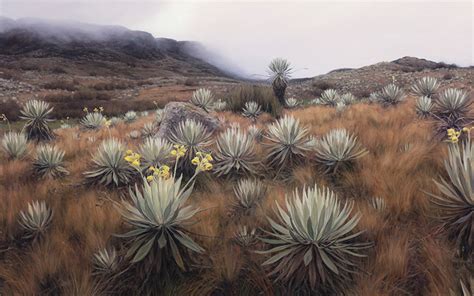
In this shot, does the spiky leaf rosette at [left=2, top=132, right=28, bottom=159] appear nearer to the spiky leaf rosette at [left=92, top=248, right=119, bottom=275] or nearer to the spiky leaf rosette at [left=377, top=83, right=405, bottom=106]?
the spiky leaf rosette at [left=92, top=248, right=119, bottom=275]

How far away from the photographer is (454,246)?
8.90ft

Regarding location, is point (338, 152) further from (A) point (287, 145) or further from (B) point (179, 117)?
(B) point (179, 117)

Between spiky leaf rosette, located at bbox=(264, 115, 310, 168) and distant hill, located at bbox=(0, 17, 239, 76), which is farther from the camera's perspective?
distant hill, located at bbox=(0, 17, 239, 76)

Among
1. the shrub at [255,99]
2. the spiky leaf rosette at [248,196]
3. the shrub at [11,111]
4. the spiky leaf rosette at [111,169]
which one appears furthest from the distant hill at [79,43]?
the spiky leaf rosette at [248,196]

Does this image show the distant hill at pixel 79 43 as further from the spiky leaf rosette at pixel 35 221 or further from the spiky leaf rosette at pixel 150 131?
the spiky leaf rosette at pixel 35 221

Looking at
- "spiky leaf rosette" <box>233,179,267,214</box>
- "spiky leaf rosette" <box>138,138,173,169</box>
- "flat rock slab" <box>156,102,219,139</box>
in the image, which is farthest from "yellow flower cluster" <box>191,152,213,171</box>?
"flat rock slab" <box>156,102,219,139</box>

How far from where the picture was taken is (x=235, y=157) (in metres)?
5.26

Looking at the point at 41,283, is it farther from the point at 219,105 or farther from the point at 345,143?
the point at 219,105

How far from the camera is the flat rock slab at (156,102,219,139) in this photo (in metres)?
7.77

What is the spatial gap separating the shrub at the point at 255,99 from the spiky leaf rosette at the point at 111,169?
7.66 m

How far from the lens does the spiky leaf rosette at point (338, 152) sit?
4824 millimetres

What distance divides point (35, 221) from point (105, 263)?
1358 mm

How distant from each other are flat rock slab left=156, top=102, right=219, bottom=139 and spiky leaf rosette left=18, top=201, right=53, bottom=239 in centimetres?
389

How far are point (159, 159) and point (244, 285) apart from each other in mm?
3073
